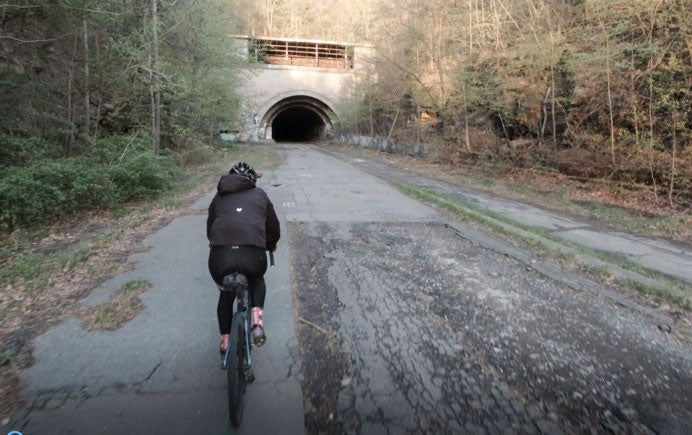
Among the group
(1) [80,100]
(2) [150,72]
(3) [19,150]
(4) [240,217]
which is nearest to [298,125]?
(2) [150,72]

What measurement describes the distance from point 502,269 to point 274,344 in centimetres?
385

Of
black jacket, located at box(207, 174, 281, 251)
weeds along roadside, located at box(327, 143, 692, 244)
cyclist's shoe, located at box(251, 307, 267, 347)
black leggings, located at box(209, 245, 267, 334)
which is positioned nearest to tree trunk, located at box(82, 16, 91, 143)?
black jacket, located at box(207, 174, 281, 251)

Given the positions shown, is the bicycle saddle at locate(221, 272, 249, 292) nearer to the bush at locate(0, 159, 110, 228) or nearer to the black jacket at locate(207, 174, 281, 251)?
the black jacket at locate(207, 174, 281, 251)

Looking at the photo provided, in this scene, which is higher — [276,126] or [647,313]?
[276,126]

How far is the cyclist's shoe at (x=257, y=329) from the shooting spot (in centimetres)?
306

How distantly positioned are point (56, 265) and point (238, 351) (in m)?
4.27

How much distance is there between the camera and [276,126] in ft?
222

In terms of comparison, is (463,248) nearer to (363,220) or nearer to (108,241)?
(363,220)

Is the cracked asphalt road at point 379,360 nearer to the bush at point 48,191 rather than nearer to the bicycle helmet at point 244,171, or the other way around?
the bicycle helmet at point 244,171

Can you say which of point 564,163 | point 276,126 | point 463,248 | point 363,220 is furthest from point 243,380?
point 276,126

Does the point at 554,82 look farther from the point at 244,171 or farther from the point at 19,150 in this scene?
the point at 19,150

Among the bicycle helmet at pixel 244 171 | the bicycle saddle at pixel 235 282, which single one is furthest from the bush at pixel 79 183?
the bicycle saddle at pixel 235 282

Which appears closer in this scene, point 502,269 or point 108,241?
point 502,269

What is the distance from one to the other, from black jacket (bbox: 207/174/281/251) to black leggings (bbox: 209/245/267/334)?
0.06 metres
